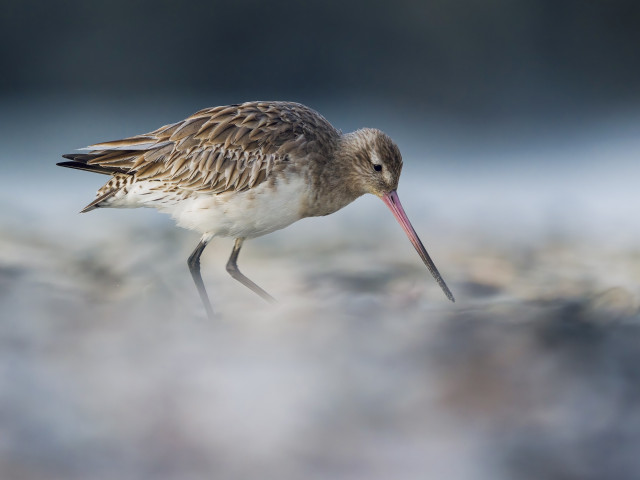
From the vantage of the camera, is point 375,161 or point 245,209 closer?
point 245,209

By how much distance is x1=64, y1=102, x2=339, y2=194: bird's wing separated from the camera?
2902mm

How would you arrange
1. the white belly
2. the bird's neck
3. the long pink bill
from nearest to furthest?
the white belly
the bird's neck
the long pink bill

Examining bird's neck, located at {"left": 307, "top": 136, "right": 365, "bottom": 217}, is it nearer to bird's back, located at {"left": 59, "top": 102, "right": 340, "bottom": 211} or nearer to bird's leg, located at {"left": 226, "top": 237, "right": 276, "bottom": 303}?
bird's back, located at {"left": 59, "top": 102, "right": 340, "bottom": 211}

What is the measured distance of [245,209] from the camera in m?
2.85

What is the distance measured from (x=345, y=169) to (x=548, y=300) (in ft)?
2.86

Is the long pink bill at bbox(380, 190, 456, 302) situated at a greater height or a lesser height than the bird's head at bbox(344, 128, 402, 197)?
lesser

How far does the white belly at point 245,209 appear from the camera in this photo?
285cm

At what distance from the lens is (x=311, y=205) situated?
2.97 metres

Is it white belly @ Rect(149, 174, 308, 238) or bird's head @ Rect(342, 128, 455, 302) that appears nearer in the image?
white belly @ Rect(149, 174, 308, 238)

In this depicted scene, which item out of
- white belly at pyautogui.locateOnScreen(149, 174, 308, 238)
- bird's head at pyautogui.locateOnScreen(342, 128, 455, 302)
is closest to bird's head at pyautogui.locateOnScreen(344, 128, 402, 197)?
bird's head at pyautogui.locateOnScreen(342, 128, 455, 302)

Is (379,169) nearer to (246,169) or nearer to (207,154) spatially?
(246,169)

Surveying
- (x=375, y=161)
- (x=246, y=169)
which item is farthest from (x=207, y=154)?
(x=375, y=161)

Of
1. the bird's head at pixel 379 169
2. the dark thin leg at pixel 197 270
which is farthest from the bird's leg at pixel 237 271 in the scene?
the bird's head at pixel 379 169

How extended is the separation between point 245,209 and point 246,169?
0.14 metres
